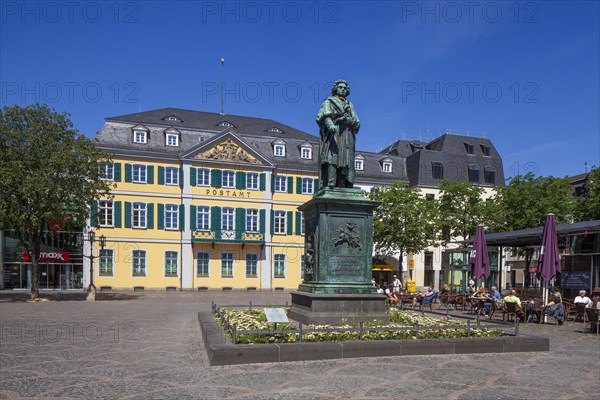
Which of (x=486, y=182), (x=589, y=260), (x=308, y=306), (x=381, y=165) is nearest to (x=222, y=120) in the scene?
(x=381, y=165)

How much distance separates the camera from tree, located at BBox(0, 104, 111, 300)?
24.8 metres

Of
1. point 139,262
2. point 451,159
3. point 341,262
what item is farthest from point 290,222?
point 341,262

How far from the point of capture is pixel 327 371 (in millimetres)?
8180

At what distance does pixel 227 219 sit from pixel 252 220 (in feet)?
6.35

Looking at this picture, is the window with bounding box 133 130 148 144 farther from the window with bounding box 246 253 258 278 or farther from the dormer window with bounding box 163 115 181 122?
the window with bounding box 246 253 258 278

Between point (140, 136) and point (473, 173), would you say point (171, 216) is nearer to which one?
point (140, 136)

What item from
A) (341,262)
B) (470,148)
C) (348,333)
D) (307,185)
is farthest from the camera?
(470,148)

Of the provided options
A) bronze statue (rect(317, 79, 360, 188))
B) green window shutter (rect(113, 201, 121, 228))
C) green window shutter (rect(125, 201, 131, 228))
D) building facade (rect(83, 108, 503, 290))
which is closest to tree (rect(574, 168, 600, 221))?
building facade (rect(83, 108, 503, 290))

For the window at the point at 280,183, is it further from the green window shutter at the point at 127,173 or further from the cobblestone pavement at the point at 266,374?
the cobblestone pavement at the point at 266,374

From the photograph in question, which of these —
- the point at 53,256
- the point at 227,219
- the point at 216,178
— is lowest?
the point at 53,256

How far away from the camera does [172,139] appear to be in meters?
40.0

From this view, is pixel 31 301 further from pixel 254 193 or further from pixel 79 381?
pixel 79 381

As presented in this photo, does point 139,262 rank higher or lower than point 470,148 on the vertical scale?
lower

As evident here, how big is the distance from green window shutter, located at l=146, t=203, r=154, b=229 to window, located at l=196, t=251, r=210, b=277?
405 centimetres
